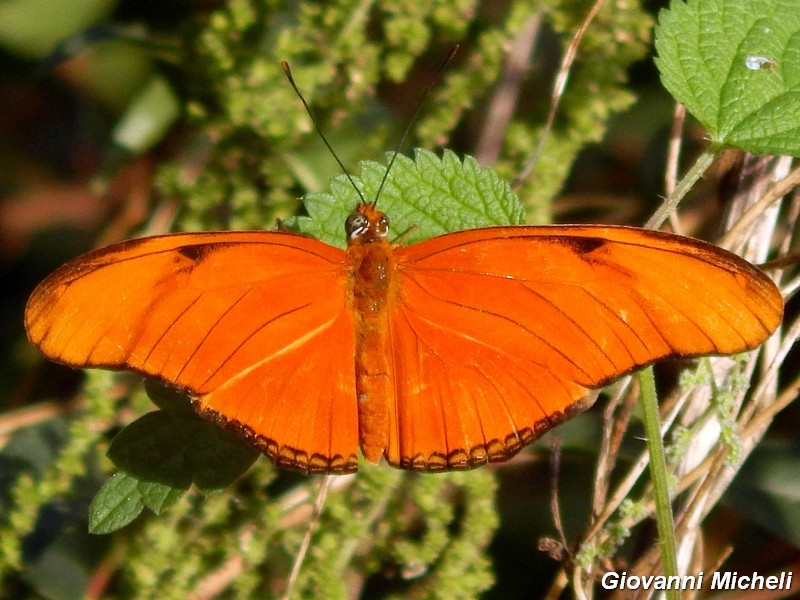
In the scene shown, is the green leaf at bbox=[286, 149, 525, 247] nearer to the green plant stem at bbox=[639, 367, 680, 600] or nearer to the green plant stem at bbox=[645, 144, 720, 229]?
the green plant stem at bbox=[645, 144, 720, 229]

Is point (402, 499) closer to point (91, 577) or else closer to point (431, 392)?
point (431, 392)

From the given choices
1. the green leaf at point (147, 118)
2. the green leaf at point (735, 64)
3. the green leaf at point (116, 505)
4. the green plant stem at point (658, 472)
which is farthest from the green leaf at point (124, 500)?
the green leaf at point (147, 118)

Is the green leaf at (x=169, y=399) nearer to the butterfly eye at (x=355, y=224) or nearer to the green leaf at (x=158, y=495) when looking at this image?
the green leaf at (x=158, y=495)

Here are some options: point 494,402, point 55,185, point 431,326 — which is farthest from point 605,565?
point 55,185

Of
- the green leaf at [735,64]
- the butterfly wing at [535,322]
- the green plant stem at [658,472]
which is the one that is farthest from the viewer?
the green leaf at [735,64]

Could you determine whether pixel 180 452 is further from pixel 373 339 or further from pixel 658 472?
pixel 658 472

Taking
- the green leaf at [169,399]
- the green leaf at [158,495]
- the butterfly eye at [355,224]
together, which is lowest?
the green leaf at [158,495]

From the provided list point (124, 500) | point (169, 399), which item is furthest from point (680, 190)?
point (124, 500)
